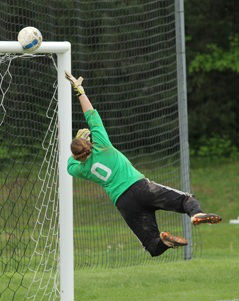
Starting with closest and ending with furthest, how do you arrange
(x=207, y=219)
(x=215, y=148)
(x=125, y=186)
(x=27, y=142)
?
(x=207, y=219), (x=125, y=186), (x=27, y=142), (x=215, y=148)

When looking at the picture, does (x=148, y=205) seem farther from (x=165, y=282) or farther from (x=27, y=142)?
(x=165, y=282)

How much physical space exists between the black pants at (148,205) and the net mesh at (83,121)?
112 cm

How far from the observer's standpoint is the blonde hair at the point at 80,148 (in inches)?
332

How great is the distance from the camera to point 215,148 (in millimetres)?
30578

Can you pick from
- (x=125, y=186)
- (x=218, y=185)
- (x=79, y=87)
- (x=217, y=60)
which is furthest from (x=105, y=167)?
(x=217, y=60)

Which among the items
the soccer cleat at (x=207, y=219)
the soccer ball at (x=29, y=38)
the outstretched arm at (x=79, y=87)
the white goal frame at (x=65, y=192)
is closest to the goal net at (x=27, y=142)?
the white goal frame at (x=65, y=192)

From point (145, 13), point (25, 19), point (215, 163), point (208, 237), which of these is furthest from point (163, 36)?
point (215, 163)

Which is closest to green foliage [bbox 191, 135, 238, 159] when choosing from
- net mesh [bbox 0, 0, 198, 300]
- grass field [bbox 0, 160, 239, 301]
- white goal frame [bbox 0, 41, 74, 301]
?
grass field [bbox 0, 160, 239, 301]

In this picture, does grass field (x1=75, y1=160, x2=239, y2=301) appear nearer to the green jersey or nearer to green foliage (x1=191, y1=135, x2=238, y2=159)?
the green jersey

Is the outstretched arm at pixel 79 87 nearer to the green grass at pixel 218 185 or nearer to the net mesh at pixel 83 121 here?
the net mesh at pixel 83 121

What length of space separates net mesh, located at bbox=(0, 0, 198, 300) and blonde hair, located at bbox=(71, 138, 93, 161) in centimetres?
98

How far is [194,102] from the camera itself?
3127 centimetres

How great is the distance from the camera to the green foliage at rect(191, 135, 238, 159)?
30438 millimetres

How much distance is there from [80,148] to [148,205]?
77 cm
